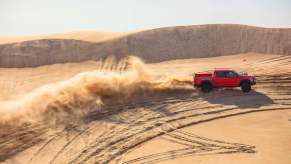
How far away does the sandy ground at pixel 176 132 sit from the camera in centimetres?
1359

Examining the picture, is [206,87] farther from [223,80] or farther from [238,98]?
[238,98]

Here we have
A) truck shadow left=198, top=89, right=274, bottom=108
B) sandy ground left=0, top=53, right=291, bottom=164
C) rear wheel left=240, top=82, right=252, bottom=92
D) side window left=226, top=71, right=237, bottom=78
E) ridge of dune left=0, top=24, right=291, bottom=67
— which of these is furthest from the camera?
ridge of dune left=0, top=24, right=291, bottom=67

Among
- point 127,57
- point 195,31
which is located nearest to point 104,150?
point 127,57

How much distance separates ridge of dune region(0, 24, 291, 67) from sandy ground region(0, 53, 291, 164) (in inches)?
466

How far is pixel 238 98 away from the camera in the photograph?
2019 centimetres

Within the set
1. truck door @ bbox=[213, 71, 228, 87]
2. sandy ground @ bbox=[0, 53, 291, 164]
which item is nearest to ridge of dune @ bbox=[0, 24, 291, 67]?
sandy ground @ bbox=[0, 53, 291, 164]

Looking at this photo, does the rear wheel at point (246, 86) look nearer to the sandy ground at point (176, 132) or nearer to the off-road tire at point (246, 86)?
the off-road tire at point (246, 86)

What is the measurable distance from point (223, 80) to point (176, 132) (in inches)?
236

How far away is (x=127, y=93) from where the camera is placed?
19172mm

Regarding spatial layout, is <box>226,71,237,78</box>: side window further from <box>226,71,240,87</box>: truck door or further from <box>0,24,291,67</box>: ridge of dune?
<box>0,24,291,67</box>: ridge of dune

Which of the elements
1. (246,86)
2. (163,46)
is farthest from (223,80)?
(163,46)

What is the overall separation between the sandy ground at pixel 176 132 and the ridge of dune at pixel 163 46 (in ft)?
38.8

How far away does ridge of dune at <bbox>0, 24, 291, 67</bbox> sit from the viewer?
33.7 metres

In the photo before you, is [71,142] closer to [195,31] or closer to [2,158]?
[2,158]
